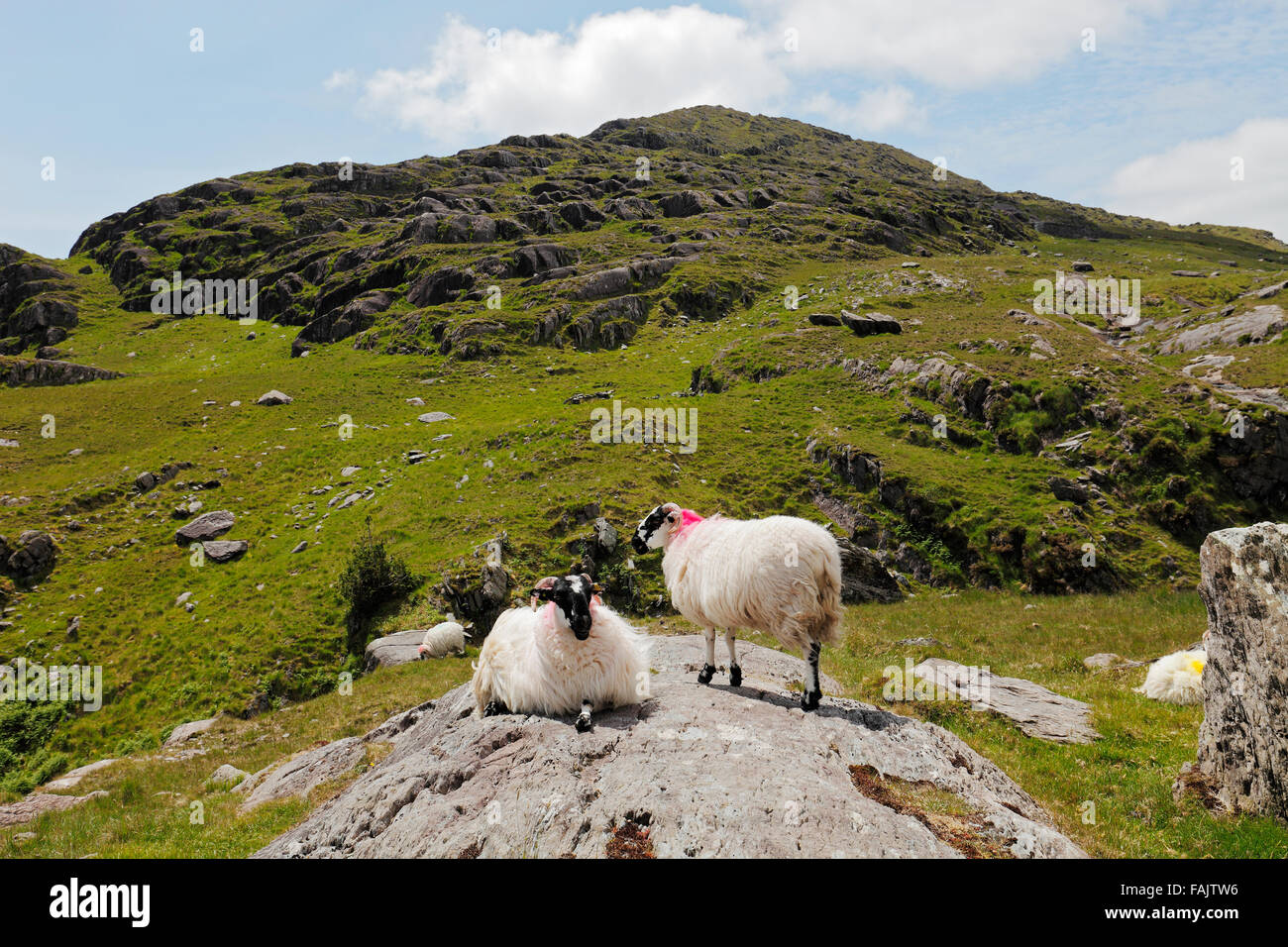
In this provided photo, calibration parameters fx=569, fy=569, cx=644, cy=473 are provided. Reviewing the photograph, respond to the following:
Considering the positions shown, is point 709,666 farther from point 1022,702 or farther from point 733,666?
point 1022,702

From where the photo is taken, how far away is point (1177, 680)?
12.3 m

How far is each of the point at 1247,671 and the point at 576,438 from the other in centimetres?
3498

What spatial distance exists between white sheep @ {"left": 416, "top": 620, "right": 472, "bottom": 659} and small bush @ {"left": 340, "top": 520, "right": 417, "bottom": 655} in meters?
3.98

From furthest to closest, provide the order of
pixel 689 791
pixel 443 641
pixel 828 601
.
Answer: pixel 443 641 → pixel 828 601 → pixel 689 791

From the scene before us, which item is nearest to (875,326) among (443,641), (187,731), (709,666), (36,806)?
(443,641)

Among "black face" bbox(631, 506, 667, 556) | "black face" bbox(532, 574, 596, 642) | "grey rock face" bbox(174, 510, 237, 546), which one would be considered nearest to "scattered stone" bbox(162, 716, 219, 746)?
"grey rock face" bbox(174, 510, 237, 546)

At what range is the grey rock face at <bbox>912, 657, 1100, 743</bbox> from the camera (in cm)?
1089

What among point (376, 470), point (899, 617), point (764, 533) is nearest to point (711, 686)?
point (764, 533)

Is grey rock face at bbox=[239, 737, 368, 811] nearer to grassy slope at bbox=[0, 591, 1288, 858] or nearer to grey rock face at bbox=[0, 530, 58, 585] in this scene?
grassy slope at bbox=[0, 591, 1288, 858]

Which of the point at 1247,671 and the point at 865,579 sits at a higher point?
the point at 1247,671

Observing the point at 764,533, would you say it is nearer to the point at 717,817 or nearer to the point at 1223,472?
the point at 717,817

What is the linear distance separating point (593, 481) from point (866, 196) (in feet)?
473

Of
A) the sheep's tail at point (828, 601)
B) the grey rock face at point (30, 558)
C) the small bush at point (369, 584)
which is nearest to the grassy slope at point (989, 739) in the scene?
the sheep's tail at point (828, 601)

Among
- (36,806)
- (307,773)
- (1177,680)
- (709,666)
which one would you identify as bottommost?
(36,806)
